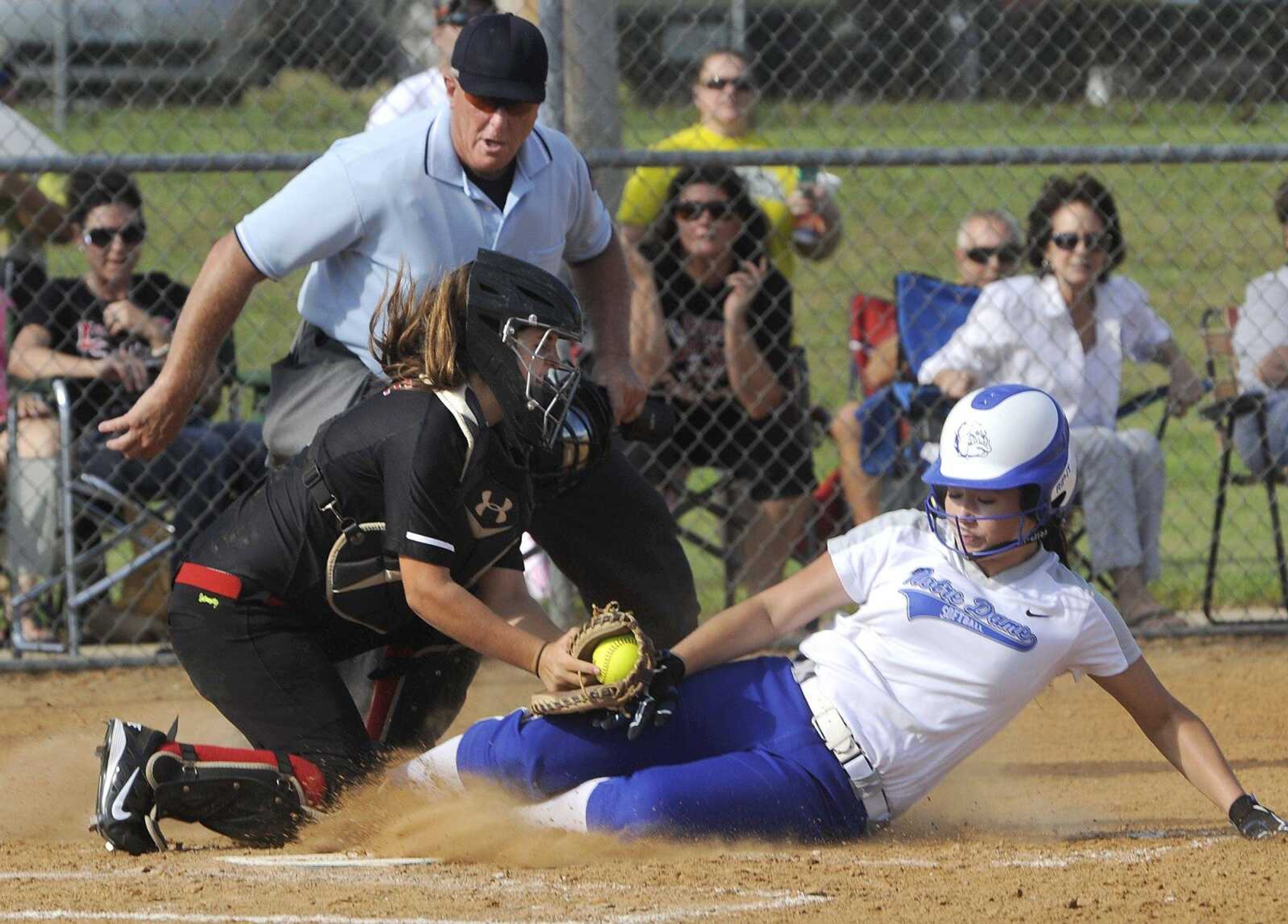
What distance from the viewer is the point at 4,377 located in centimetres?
661

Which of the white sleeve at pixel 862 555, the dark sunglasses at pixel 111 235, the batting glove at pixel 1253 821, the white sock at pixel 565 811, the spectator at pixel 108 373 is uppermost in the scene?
the batting glove at pixel 1253 821

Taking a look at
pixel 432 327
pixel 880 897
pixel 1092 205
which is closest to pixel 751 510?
pixel 1092 205

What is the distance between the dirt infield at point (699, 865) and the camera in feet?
10.4

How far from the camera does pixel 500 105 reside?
169 inches

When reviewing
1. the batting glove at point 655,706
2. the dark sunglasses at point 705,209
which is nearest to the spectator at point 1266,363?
the dark sunglasses at point 705,209

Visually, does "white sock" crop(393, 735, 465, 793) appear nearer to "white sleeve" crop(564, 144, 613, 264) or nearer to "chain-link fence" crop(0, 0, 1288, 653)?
"chain-link fence" crop(0, 0, 1288, 653)

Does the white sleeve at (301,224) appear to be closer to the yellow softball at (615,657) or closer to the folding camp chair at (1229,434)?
the yellow softball at (615,657)

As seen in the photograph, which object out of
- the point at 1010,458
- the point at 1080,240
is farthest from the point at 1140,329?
the point at 1010,458

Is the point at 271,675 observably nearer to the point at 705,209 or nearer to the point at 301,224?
the point at 301,224

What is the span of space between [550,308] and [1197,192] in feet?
39.0

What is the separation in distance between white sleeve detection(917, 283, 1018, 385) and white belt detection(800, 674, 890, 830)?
10.2 ft

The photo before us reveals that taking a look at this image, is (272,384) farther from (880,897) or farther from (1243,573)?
(1243,573)

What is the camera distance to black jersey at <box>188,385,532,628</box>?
3.80m

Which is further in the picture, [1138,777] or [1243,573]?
[1243,573]
